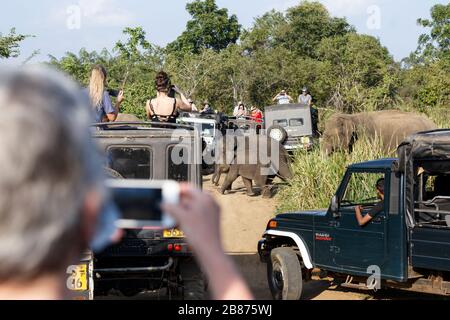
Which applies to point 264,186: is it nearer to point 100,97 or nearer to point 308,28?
point 100,97

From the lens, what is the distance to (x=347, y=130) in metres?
21.1

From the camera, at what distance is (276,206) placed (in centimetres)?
1712

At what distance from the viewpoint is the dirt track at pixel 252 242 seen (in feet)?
36.5

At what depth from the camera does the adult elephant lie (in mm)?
20469

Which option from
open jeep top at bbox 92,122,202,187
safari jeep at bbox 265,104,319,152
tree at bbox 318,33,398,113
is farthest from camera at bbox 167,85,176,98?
tree at bbox 318,33,398,113

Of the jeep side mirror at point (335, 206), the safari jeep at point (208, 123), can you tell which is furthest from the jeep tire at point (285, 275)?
the safari jeep at point (208, 123)

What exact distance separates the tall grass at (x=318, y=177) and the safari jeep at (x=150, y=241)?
22.0 ft

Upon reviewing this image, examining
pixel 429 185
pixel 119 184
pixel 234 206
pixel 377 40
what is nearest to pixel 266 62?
pixel 377 40

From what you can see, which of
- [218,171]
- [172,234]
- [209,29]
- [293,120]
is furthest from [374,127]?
[209,29]

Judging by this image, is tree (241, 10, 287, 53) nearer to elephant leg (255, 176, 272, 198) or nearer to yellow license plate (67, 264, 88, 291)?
elephant leg (255, 176, 272, 198)

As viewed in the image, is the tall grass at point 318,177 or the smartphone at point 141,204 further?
the tall grass at point 318,177

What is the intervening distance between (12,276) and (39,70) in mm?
399

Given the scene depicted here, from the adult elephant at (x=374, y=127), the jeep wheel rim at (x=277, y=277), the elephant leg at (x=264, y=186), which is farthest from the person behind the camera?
the adult elephant at (x=374, y=127)

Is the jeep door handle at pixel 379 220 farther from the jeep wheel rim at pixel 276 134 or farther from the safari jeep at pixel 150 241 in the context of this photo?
the jeep wheel rim at pixel 276 134
